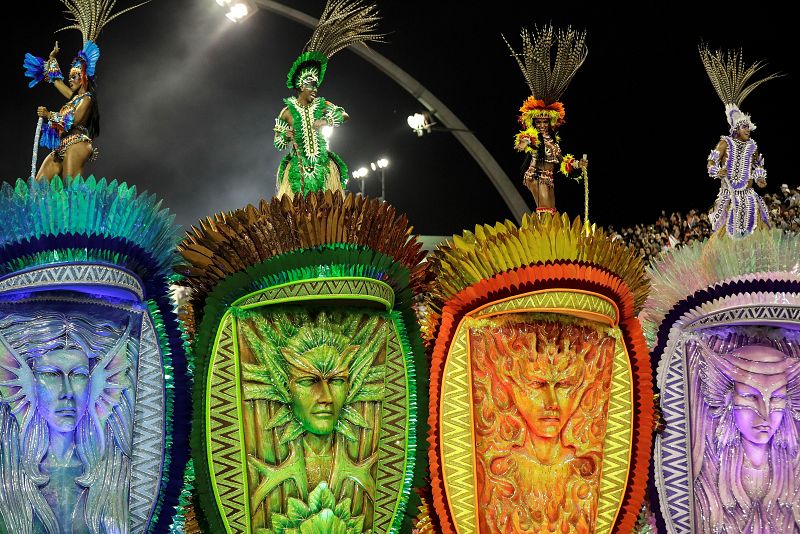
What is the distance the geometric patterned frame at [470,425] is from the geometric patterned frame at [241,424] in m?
0.25

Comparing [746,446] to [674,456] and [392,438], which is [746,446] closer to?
[674,456]

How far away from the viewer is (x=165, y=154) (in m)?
8.35

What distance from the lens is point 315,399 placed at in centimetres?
274

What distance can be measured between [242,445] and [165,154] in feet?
19.9

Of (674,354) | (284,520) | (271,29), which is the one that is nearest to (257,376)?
(284,520)

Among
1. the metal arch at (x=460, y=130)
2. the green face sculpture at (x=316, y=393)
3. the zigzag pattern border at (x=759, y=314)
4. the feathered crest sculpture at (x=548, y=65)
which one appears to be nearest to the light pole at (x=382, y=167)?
the metal arch at (x=460, y=130)

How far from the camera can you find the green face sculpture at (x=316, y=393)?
8.97 feet

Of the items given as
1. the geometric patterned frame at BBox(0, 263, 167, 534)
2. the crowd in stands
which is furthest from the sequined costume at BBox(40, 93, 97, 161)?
the crowd in stands

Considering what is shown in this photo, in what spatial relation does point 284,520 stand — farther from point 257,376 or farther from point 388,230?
point 388,230

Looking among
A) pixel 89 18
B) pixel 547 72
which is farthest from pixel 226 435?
pixel 547 72

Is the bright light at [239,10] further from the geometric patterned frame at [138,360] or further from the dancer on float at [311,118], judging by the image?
the geometric patterned frame at [138,360]

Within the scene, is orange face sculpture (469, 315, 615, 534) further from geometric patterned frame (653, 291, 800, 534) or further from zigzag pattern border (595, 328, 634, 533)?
geometric patterned frame (653, 291, 800, 534)

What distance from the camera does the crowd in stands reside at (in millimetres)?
7516

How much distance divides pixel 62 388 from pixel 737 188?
3.87 m
